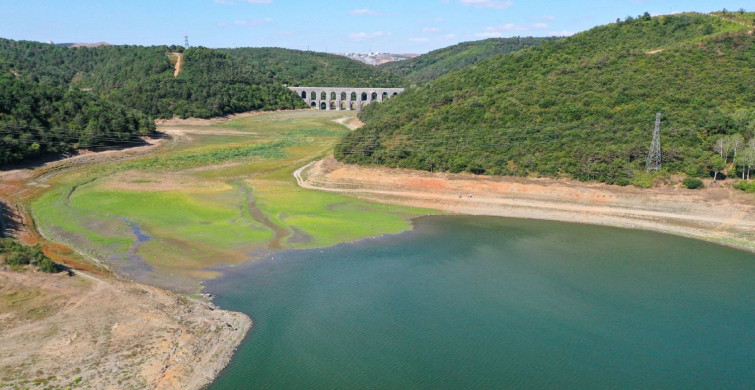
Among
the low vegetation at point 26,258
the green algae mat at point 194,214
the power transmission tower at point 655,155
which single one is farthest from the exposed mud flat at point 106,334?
the power transmission tower at point 655,155

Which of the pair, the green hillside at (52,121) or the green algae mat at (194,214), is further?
the green hillside at (52,121)

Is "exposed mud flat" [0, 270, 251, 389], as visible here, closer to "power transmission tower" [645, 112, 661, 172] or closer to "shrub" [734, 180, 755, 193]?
"power transmission tower" [645, 112, 661, 172]

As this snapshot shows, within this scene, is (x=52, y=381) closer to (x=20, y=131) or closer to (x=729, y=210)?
(x=729, y=210)

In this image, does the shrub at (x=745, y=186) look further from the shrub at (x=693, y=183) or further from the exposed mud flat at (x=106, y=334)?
the exposed mud flat at (x=106, y=334)

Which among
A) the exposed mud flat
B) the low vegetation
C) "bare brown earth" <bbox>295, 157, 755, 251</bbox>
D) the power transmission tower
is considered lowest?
the exposed mud flat

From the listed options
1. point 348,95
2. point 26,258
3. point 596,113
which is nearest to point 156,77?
point 348,95

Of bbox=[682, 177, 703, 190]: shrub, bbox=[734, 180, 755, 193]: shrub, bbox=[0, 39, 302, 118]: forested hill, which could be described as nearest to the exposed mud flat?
bbox=[682, 177, 703, 190]: shrub
